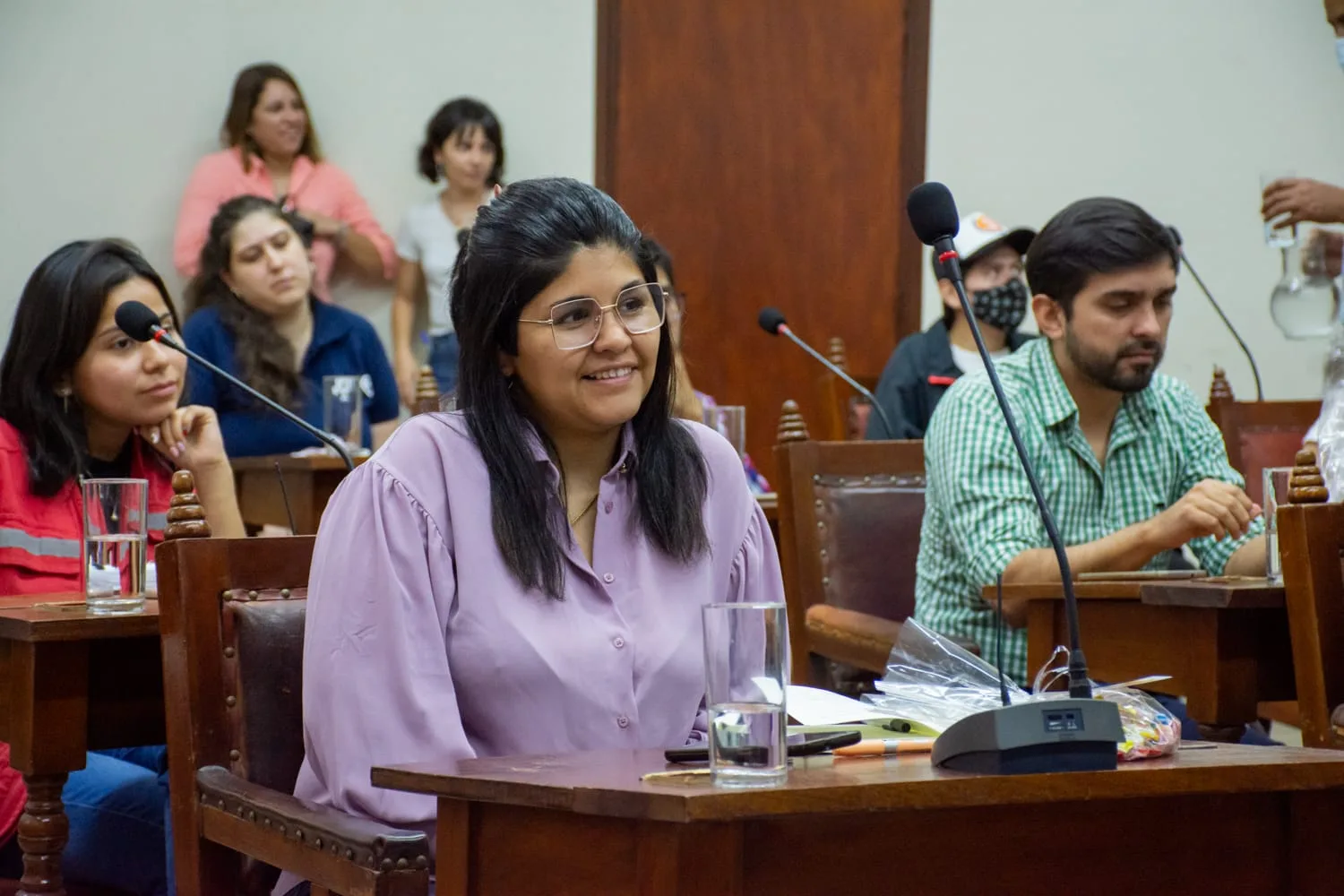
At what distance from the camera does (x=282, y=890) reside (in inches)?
68.3

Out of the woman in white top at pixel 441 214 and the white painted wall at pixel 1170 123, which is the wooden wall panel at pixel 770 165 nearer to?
the white painted wall at pixel 1170 123

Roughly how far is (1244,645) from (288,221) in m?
3.33

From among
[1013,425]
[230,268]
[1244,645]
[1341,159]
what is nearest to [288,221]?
[230,268]

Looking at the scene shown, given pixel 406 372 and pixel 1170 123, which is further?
pixel 1170 123

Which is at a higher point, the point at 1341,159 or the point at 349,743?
the point at 1341,159

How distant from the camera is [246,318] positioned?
4.82 meters

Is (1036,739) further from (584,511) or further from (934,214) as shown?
(584,511)

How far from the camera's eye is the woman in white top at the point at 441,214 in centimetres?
580

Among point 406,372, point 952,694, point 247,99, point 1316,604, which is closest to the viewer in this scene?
point 952,694

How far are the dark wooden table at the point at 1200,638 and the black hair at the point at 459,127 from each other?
3.62 metres

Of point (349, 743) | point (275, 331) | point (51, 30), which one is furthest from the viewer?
point (51, 30)

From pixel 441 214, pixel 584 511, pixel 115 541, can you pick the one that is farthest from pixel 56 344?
pixel 441 214

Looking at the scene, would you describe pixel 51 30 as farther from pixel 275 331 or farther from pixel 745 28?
pixel 745 28

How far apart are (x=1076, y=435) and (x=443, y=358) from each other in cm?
311
